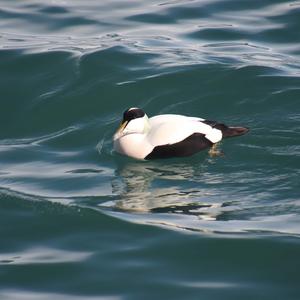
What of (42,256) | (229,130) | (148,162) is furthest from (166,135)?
(42,256)

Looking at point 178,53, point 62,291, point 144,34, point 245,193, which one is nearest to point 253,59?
point 178,53

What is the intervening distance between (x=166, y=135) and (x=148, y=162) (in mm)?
336

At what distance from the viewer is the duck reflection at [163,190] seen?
9.12 metres

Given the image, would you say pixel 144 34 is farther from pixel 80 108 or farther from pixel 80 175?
pixel 80 175

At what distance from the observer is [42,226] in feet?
29.3

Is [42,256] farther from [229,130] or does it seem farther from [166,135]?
[229,130]

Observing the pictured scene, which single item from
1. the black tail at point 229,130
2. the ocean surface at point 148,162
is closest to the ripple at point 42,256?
the ocean surface at point 148,162

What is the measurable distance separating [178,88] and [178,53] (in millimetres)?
1633

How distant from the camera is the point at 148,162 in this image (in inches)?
419

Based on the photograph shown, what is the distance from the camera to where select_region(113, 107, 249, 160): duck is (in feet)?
34.6

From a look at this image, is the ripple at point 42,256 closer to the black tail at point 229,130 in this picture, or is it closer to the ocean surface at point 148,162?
the ocean surface at point 148,162

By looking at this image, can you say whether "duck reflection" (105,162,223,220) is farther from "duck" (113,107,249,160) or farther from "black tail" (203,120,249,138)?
"black tail" (203,120,249,138)

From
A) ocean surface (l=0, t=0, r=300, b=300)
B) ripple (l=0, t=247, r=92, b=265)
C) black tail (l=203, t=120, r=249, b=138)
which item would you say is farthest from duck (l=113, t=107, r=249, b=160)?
ripple (l=0, t=247, r=92, b=265)

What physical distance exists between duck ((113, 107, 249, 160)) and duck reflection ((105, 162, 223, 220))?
137 millimetres
